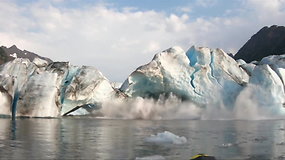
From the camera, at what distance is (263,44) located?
8869cm

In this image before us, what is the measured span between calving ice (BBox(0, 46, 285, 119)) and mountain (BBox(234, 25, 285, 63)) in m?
52.1

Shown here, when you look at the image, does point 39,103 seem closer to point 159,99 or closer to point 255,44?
point 159,99

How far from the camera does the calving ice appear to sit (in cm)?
2775

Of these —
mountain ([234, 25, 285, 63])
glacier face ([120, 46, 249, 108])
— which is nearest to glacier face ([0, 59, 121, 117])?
glacier face ([120, 46, 249, 108])

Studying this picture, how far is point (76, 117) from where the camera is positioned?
29.9 meters

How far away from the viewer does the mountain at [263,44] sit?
82.9 m

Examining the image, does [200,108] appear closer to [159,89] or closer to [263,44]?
[159,89]

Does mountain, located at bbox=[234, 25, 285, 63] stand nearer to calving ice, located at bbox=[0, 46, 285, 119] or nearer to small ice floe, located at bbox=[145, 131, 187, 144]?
calving ice, located at bbox=[0, 46, 285, 119]

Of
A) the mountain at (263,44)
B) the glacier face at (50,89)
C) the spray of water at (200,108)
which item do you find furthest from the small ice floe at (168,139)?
the mountain at (263,44)

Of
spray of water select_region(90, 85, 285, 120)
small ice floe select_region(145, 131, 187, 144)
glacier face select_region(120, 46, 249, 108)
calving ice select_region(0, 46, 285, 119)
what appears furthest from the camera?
glacier face select_region(120, 46, 249, 108)

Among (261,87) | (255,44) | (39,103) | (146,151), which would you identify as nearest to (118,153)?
(146,151)

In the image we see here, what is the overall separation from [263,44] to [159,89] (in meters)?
63.9

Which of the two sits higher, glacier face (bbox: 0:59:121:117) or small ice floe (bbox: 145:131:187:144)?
glacier face (bbox: 0:59:121:117)

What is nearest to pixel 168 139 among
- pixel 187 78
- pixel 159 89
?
pixel 187 78
